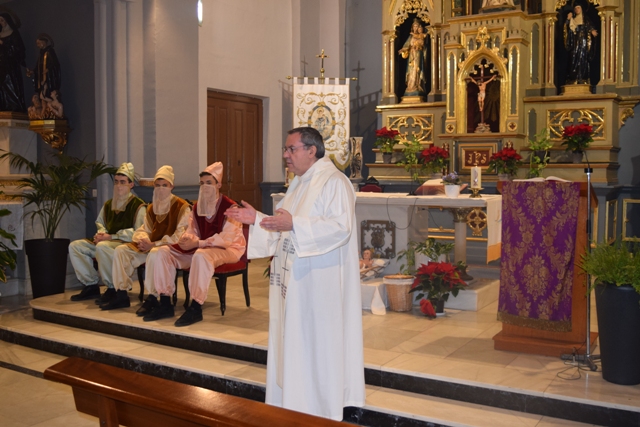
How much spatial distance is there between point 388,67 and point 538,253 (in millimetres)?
6412

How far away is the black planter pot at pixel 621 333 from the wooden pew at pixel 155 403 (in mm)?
2776

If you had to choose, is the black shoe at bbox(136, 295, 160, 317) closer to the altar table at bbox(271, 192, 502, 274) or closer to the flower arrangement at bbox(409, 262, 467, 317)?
the altar table at bbox(271, 192, 502, 274)

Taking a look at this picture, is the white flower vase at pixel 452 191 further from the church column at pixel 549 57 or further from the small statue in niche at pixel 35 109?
the small statue in niche at pixel 35 109

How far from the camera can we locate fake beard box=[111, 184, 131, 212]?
21.9ft

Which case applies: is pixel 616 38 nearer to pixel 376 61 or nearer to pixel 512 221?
pixel 376 61

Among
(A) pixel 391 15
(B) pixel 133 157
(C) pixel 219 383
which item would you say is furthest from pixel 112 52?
(C) pixel 219 383

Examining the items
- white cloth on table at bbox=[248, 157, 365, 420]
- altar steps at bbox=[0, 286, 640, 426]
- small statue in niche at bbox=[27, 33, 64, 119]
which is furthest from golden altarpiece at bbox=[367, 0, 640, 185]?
white cloth on table at bbox=[248, 157, 365, 420]

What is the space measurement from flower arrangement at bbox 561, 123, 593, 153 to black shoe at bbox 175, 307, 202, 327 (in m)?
5.35

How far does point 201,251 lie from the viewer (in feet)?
18.7

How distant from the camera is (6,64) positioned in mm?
8703

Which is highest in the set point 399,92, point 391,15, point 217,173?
point 391,15

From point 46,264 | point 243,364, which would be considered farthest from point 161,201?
point 243,364

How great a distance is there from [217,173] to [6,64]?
14.5 ft

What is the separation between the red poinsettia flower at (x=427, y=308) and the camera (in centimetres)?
578
